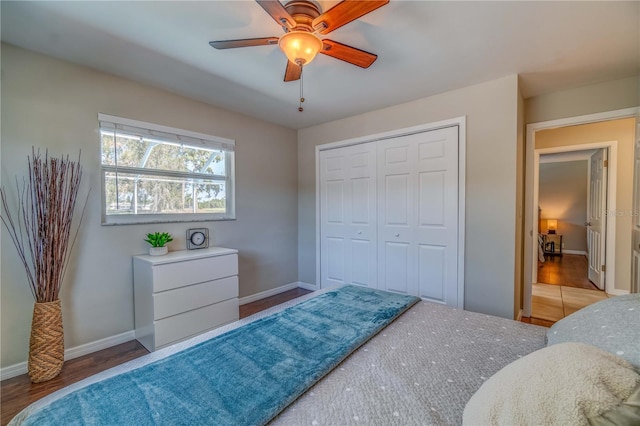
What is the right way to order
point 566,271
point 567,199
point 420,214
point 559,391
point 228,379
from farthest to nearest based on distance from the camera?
point 567,199 < point 566,271 < point 420,214 < point 228,379 < point 559,391

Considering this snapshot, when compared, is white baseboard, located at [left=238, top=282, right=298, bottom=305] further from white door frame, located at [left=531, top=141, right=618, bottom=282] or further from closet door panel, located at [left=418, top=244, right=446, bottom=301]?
white door frame, located at [left=531, top=141, right=618, bottom=282]

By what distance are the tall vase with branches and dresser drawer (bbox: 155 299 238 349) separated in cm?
65

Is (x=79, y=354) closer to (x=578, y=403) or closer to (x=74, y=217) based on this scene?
(x=74, y=217)

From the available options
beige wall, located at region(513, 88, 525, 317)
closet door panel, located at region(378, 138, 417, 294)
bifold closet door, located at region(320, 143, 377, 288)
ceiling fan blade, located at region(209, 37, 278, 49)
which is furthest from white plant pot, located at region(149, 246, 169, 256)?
beige wall, located at region(513, 88, 525, 317)

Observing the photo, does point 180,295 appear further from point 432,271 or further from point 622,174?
point 622,174

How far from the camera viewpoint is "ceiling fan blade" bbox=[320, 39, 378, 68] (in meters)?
1.64

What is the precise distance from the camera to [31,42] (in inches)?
76.7

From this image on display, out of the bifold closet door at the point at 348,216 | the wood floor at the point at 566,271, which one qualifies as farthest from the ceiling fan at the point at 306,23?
the wood floor at the point at 566,271

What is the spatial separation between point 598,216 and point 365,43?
4421mm

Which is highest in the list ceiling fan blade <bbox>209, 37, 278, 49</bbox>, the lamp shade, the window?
ceiling fan blade <bbox>209, 37, 278, 49</bbox>

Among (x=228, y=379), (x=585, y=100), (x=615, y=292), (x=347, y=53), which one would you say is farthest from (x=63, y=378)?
(x=615, y=292)

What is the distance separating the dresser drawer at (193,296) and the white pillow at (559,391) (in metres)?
2.34

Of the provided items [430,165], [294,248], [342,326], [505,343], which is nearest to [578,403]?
[505,343]

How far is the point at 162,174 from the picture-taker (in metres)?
2.80
